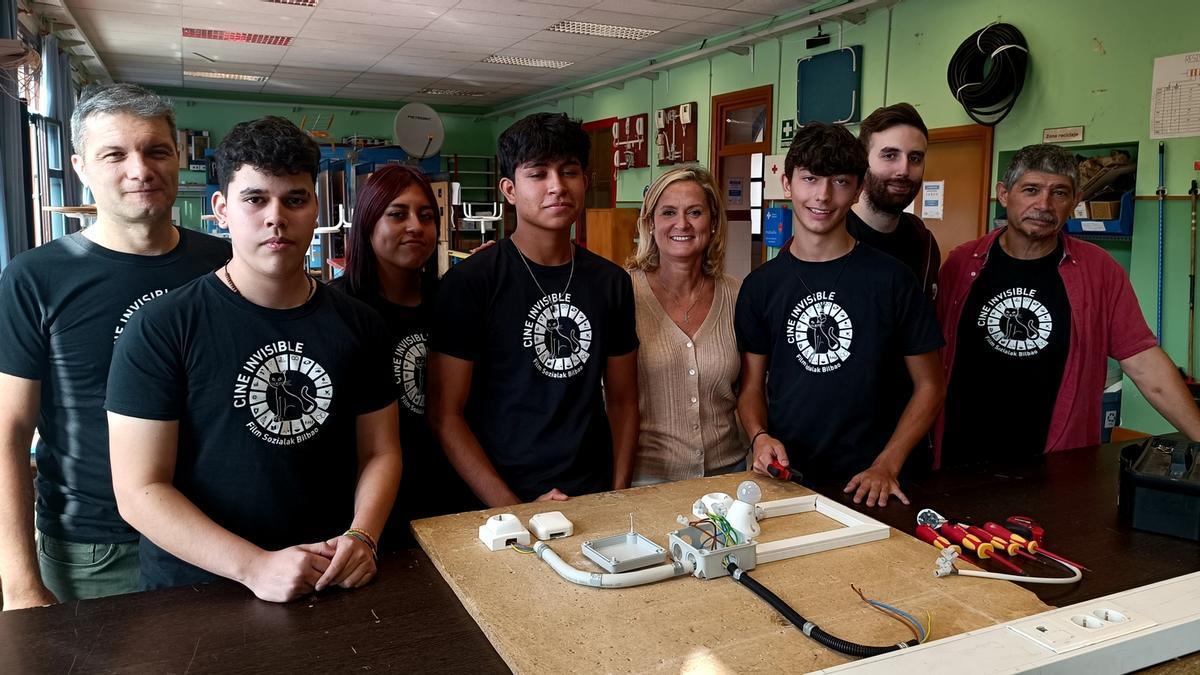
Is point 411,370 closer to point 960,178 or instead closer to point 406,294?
point 406,294

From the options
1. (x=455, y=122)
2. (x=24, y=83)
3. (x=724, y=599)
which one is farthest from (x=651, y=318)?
(x=455, y=122)

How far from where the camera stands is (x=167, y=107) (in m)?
1.87

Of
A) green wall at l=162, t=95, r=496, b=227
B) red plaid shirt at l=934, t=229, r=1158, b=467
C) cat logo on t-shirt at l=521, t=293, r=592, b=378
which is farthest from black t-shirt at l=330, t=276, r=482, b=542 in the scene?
green wall at l=162, t=95, r=496, b=227

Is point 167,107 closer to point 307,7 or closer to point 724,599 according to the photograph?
point 724,599

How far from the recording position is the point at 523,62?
9.77m

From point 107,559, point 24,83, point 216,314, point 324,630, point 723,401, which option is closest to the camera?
point 324,630

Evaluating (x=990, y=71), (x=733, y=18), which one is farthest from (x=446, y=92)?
(x=990, y=71)

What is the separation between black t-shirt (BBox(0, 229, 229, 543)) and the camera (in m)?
1.70

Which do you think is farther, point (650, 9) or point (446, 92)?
point (446, 92)

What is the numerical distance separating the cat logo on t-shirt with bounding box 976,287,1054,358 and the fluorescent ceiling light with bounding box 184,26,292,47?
7.96 meters

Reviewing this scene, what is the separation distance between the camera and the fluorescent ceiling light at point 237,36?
26.7 feet

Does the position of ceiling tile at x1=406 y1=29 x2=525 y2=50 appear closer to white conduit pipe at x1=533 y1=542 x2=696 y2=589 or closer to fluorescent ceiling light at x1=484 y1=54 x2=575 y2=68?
fluorescent ceiling light at x1=484 y1=54 x2=575 y2=68

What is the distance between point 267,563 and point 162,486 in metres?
0.25

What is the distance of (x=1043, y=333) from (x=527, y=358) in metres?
1.46
